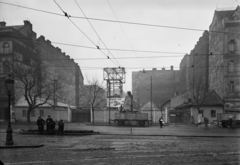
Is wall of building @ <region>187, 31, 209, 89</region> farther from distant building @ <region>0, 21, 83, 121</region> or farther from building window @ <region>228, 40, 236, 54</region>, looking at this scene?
distant building @ <region>0, 21, 83, 121</region>

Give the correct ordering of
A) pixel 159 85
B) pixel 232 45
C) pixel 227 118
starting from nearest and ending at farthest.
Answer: pixel 227 118 → pixel 232 45 → pixel 159 85

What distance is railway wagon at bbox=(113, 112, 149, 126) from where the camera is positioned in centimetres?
3094

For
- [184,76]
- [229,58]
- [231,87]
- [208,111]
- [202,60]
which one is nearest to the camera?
[229,58]

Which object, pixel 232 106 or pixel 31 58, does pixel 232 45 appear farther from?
pixel 31 58

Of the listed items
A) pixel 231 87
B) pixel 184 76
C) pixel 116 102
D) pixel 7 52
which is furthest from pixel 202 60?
pixel 7 52

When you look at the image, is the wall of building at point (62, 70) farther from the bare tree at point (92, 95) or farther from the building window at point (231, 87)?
the building window at point (231, 87)

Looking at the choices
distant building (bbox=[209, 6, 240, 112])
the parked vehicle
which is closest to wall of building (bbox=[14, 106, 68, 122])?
the parked vehicle

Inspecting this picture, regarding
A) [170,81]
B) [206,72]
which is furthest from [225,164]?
[170,81]

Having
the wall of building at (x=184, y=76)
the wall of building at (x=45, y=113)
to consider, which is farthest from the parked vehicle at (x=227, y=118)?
the wall of building at (x=184, y=76)

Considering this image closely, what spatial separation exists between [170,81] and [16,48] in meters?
41.1

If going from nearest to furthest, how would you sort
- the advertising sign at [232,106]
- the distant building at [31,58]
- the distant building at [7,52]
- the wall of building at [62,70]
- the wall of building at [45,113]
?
the advertising sign at [232,106]
the distant building at [7,52]
the distant building at [31,58]
the wall of building at [45,113]
the wall of building at [62,70]

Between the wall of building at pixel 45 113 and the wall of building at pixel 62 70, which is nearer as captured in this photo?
the wall of building at pixel 45 113

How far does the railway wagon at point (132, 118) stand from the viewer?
3094cm

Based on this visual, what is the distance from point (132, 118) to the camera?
102 ft
